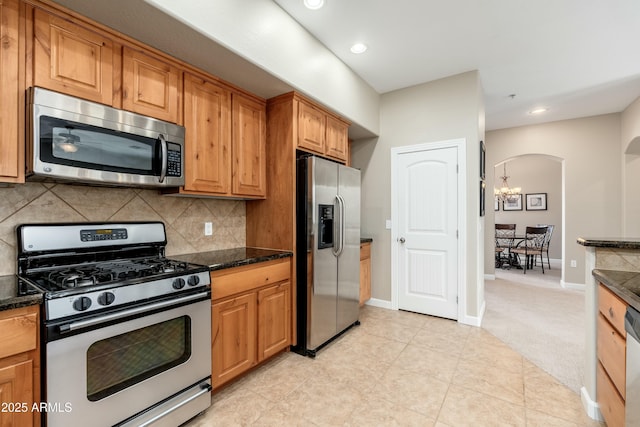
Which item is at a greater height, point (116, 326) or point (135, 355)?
point (116, 326)

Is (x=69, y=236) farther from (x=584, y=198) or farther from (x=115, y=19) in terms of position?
(x=584, y=198)

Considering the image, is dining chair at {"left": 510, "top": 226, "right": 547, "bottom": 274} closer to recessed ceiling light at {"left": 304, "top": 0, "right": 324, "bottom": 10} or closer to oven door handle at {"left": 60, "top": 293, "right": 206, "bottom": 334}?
recessed ceiling light at {"left": 304, "top": 0, "right": 324, "bottom": 10}

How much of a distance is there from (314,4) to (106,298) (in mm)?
2378

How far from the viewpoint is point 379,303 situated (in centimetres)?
391

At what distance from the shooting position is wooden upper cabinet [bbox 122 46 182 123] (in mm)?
1821

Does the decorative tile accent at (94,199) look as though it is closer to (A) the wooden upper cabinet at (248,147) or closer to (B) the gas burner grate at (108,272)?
(B) the gas burner grate at (108,272)

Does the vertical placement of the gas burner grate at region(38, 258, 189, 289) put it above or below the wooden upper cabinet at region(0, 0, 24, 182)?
below

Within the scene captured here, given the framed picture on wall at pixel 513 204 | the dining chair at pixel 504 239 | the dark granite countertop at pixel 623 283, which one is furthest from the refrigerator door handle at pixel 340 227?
the framed picture on wall at pixel 513 204

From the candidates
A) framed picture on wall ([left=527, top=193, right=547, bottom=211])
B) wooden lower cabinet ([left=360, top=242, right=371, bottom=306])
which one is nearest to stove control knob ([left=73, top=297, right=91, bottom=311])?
wooden lower cabinet ([left=360, top=242, right=371, bottom=306])

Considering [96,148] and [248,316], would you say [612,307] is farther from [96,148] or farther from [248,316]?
[96,148]

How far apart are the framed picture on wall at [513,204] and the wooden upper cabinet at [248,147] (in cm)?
863

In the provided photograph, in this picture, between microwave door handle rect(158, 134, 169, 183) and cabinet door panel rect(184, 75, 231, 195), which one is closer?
microwave door handle rect(158, 134, 169, 183)

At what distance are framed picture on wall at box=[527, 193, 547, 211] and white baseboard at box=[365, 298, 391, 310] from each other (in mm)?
7014

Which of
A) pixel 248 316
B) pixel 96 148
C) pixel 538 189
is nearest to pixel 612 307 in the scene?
pixel 248 316
